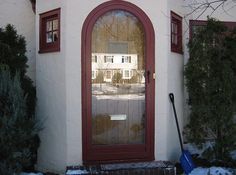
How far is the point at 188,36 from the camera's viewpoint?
7.90m

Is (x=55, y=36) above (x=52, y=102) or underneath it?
above

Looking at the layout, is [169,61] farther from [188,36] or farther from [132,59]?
[188,36]

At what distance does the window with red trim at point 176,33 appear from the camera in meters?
7.20

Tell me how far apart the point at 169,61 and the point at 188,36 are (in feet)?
4.42

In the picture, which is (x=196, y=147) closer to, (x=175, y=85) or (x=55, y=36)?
(x=175, y=85)

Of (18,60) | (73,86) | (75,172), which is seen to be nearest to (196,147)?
(75,172)

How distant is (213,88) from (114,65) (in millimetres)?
1625

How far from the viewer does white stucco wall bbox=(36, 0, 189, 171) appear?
6.37 metres

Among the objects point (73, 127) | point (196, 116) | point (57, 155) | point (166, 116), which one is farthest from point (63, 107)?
point (196, 116)

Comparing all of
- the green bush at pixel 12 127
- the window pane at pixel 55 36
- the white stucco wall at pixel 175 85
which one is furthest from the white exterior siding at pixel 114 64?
the green bush at pixel 12 127

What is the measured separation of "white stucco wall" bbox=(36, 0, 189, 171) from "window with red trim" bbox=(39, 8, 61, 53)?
0.31 feet

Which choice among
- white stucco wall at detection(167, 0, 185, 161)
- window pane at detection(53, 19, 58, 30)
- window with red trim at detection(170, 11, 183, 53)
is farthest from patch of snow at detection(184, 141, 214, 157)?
window pane at detection(53, 19, 58, 30)

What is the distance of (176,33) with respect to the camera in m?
7.45

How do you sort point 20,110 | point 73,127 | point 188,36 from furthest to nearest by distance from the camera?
point 188,36
point 73,127
point 20,110
